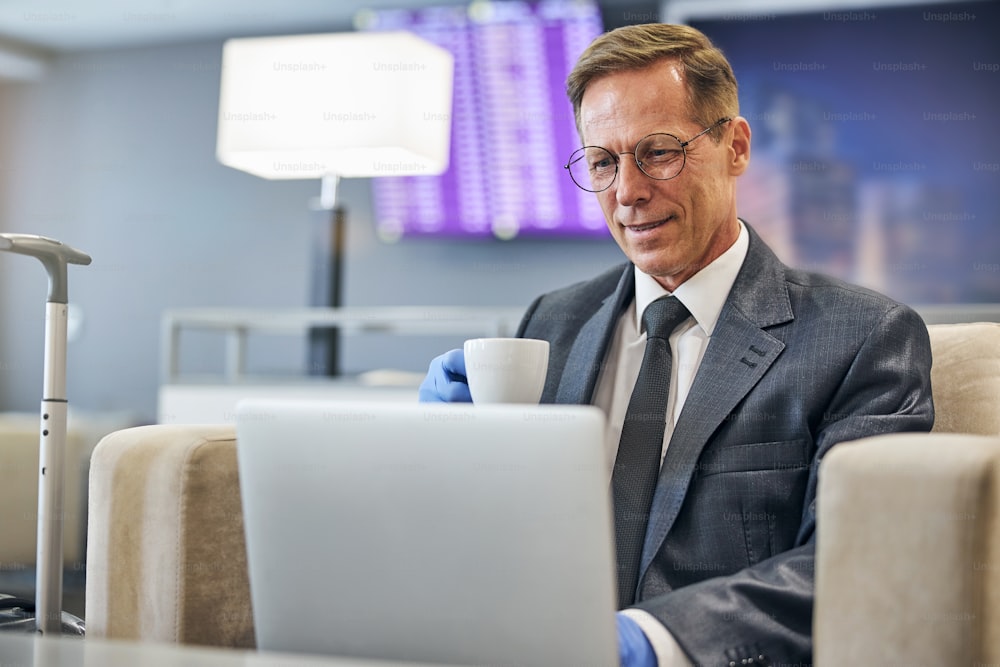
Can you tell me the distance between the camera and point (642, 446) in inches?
51.5

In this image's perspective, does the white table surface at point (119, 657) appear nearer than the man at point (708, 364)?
Yes

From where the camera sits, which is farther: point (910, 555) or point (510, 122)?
point (510, 122)

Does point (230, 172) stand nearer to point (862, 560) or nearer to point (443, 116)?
point (443, 116)

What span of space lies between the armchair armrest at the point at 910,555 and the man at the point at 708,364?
0.60 ft

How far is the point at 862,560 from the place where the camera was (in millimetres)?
830

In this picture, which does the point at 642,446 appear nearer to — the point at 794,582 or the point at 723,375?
the point at 723,375

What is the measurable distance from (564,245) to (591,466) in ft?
9.63

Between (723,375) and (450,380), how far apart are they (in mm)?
336

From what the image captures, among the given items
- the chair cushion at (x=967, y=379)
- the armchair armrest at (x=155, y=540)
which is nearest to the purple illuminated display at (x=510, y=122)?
the chair cushion at (x=967, y=379)

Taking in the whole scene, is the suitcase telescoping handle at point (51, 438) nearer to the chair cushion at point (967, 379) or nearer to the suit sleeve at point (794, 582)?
the suit sleeve at point (794, 582)

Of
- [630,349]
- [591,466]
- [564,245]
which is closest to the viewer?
[591,466]

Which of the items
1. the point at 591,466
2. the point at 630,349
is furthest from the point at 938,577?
the point at 630,349

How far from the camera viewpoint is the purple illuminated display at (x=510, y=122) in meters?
3.52

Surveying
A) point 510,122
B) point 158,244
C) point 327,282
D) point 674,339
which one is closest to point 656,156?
point 674,339
